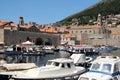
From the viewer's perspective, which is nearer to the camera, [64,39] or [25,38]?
[25,38]

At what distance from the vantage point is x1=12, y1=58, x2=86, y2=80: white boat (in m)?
17.7

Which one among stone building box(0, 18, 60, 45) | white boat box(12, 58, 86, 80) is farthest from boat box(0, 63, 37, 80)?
stone building box(0, 18, 60, 45)

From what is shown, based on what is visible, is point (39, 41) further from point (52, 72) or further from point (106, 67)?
point (106, 67)

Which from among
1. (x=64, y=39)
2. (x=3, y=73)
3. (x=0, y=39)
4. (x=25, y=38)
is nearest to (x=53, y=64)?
(x=3, y=73)

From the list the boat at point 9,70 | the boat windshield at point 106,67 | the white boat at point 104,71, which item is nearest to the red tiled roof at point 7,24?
the boat at point 9,70

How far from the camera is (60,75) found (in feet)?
60.4

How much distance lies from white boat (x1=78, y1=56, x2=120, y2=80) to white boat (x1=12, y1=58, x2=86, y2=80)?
3.09 m

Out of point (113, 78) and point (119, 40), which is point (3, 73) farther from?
point (119, 40)

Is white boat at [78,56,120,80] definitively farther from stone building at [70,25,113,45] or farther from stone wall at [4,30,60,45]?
stone building at [70,25,113,45]

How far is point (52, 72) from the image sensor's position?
719 inches

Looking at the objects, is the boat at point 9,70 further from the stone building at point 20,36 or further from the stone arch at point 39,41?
the stone arch at point 39,41

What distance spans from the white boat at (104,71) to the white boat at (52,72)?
309 cm

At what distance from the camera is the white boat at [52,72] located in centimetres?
1773

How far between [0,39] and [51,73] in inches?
2036
